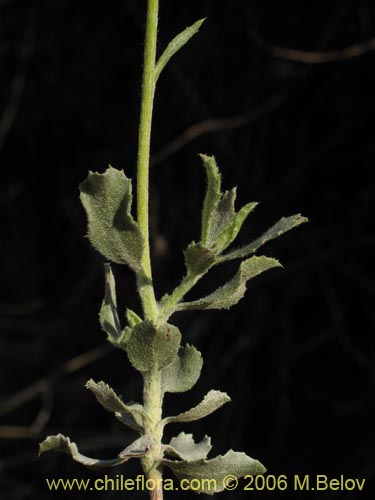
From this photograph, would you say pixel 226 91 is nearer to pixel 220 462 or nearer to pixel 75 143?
pixel 75 143

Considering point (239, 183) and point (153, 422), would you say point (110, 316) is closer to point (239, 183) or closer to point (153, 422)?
point (153, 422)

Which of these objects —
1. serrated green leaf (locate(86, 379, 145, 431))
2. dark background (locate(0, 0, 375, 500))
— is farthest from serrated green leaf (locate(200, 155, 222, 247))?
dark background (locate(0, 0, 375, 500))

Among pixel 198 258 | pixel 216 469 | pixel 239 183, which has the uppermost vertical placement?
pixel 239 183

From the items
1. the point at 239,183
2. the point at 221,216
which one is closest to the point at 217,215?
the point at 221,216

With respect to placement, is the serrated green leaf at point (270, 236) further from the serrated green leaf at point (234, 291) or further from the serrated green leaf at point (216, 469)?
the serrated green leaf at point (216, 469)

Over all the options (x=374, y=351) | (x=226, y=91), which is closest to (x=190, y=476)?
(x=374, y=351)
